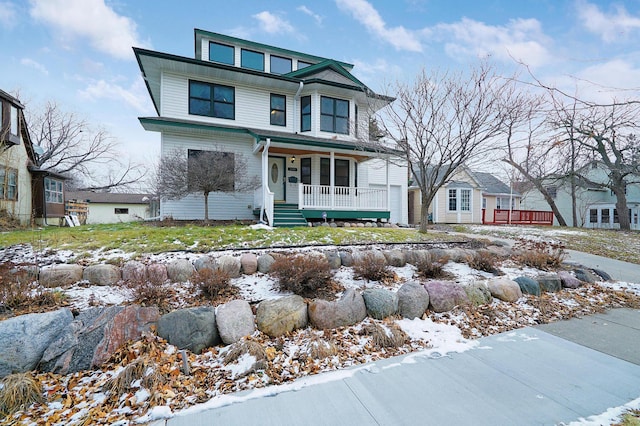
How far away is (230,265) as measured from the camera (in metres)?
4.62

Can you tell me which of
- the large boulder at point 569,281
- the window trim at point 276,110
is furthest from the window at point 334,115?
the large boulder at point 569,281

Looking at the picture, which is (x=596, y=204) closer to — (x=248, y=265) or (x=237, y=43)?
(x=237, y=43)

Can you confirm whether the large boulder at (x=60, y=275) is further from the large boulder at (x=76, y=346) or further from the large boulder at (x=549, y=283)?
the large boulder at (x=549, y=283)

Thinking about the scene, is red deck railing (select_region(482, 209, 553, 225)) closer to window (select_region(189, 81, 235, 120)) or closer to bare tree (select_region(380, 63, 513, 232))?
bare tree (select_region(380, 63, 513, 232))

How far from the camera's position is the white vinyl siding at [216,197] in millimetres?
11680

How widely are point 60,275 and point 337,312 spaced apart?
3.91 meters

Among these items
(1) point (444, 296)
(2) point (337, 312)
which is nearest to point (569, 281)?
(1) point (444, 296)

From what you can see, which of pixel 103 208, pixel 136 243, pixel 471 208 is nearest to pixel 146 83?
pixel 136 243

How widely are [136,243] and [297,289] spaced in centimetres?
400

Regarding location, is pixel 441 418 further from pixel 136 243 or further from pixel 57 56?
pixel 57 56

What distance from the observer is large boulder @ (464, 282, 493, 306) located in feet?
13.7

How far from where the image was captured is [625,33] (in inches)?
101

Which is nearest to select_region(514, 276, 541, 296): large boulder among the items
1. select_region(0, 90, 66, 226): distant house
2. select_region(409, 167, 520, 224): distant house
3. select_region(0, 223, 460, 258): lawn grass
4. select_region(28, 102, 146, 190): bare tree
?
select_region(0, 223, 460, 258): lawn grass

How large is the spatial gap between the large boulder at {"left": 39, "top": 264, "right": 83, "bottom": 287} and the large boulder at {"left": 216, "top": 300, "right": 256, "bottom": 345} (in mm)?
2552
